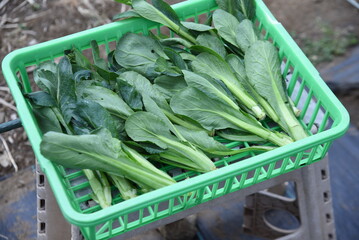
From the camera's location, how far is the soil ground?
2176 millimetres

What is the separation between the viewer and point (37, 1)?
90.9 inches

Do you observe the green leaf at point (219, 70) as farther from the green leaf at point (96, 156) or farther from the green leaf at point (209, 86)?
the green leaf at point (96, 156)

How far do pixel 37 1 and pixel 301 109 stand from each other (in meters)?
1.57

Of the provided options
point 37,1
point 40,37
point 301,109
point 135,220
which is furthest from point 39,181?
point 37,1

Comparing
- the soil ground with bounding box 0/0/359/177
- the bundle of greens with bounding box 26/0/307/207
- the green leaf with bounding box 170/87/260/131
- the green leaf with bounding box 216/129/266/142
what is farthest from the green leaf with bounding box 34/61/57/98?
the soil ground with bounding box 0/0/359/177

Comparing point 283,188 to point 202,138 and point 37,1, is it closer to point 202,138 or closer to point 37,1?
point 202,138

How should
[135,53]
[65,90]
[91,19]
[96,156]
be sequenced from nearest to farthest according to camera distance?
[96,156] → [65,90] → [135,53] → [91,19]

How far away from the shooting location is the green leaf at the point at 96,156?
87 centimetres

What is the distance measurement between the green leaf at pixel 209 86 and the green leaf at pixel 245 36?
Result: 13 centimetres

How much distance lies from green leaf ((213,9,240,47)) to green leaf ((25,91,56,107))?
1.33 ft

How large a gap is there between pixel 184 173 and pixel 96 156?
0.20 m

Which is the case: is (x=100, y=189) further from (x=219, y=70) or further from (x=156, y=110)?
(x=219, y=70)

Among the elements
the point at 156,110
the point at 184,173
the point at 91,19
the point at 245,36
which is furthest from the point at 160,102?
the point at 91,19

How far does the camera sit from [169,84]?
108 cm
